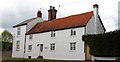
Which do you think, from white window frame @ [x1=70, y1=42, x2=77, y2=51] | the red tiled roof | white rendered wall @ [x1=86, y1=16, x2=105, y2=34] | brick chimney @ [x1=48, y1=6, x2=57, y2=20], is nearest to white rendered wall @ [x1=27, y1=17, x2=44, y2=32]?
the red tiled roof

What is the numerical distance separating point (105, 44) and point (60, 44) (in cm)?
1153

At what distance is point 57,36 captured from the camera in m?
37.8

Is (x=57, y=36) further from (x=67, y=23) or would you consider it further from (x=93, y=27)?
(x=93, y=27)

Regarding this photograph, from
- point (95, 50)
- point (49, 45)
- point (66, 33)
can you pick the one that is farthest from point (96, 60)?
point (49, 45)

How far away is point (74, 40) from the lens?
34.3 m

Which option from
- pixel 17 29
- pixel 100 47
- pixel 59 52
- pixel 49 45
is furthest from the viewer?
pixel 17 29

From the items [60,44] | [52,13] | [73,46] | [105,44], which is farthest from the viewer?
[52,13]

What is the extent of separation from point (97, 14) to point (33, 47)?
1509 cm

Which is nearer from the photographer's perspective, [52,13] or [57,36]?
[57,36]

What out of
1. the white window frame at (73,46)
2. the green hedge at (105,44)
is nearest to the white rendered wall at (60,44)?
Answer: the white window frame at (73,46)

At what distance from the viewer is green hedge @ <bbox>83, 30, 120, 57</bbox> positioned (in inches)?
1002

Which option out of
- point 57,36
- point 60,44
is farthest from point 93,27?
point 57,36

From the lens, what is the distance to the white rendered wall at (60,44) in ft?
109

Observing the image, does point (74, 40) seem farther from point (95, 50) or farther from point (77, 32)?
point (95, 50)
